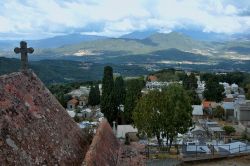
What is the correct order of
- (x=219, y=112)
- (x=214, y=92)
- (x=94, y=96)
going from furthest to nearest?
1. (x=94, y=96)
2. (x=214, y=92)
3. (x=219, y=112)

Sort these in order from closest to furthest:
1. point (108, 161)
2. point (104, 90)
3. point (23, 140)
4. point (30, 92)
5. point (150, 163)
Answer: point (23, 140)
point (30, 92)
point (108, 161)
point (150, 163)
point (104, 90)

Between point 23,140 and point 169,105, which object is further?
point 169,105

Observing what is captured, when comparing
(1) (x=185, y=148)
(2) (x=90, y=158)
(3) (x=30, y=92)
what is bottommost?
(1) (x=185, y=148)

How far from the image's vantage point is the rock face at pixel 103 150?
9.10m

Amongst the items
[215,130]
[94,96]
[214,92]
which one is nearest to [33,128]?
[215,130]

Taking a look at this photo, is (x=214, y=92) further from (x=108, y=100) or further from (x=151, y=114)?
(x=151, y=114)

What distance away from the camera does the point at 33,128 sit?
8586 mm

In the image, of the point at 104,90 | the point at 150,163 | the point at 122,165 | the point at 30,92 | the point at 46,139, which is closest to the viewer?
the point at 46,139

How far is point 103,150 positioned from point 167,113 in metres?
21.4

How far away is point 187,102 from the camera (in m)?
32.1

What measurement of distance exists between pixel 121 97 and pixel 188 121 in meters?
26.8

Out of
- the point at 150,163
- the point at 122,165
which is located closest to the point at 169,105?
the point at 150,163

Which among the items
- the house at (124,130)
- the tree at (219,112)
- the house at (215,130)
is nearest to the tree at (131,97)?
the house at (124,130)

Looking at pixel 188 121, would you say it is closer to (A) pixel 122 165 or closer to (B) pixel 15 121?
(A) pixel 122 165
